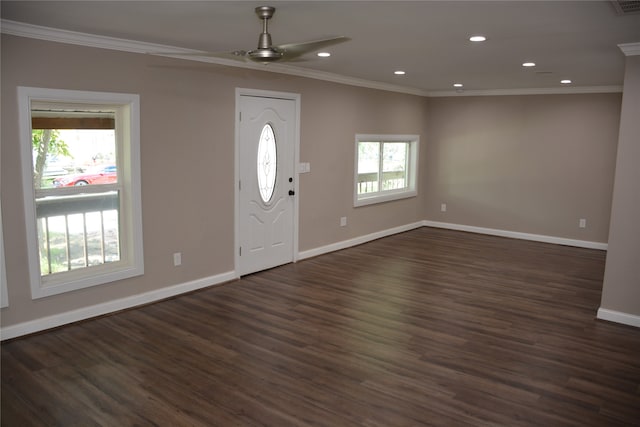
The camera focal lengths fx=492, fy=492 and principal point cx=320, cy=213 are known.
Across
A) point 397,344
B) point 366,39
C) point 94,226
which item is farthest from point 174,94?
point 397,344

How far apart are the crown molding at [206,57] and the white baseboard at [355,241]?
7.20 ft

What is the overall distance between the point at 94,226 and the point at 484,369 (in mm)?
3467

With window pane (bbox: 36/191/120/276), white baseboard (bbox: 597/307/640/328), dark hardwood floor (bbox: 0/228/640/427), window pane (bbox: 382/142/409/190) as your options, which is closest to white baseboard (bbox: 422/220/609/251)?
window pane (bbox: 382/142/409/190)

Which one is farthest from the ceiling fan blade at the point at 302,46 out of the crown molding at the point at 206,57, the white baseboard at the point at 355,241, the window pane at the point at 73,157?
the white baseboard at the point at 355,241

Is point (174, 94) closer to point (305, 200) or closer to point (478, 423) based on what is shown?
point (305, 200)

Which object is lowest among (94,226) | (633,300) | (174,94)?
(633,300)

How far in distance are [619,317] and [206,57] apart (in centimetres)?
442

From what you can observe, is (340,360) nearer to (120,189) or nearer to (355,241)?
(120,189)

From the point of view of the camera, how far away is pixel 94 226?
174 inches

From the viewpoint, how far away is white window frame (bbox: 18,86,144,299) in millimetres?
3707

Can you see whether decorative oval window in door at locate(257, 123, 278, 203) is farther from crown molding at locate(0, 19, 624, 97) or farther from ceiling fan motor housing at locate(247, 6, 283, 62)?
ceiling fan motor housing at locate(247, 6, 283, 62)

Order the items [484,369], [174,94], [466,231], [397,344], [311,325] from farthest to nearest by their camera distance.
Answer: [466,231] < [174,94] < [311,325] < [397,344] < [484,369]

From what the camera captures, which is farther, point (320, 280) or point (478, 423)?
point (320, 280)

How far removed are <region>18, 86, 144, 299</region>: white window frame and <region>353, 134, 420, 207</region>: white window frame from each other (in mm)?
3425
